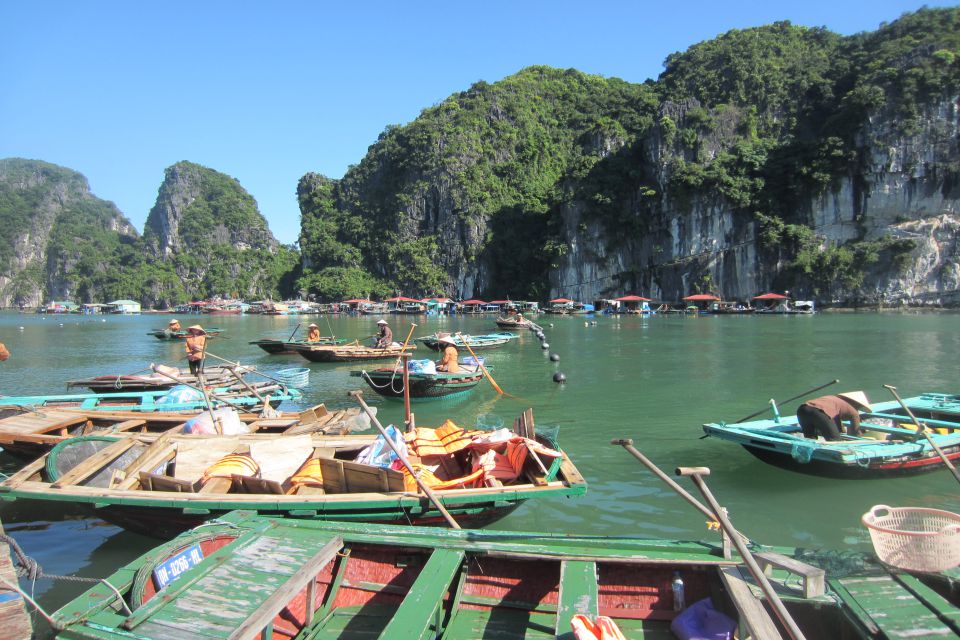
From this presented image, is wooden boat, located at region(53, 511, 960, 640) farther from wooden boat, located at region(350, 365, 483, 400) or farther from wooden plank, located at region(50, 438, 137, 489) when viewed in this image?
wooden boat, located at region(350, 365, 483, 400)

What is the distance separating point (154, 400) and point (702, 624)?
44.8ft

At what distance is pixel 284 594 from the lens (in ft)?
11.7

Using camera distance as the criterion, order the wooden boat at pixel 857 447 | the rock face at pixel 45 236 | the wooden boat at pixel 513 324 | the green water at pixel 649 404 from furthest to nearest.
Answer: the rock face at pixel 45 236, the wooden boat at pixel 513 324, the wooden boat at pixel 857 447, the green water at pixel 649 404

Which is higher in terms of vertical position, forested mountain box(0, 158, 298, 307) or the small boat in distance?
forested mountain box(0, 158, 298, 307)

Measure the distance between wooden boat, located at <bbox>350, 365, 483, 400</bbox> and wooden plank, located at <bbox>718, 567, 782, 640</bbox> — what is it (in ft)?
40.6

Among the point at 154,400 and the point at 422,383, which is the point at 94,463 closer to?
the point at 154,400

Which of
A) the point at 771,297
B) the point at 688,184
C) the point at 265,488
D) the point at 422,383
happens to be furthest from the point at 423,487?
the point at 688,184

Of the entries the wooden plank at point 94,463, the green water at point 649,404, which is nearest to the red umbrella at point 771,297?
the green water at point 649,404

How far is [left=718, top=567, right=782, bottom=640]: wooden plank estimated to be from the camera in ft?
10.3

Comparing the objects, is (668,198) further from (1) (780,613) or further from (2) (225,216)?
(2) (225,216)

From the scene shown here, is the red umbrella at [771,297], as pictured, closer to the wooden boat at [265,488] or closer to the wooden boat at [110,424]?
the wooden boat at [110,424]

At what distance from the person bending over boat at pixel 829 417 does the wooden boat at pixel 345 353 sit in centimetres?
1808

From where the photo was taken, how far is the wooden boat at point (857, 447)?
7.89 m

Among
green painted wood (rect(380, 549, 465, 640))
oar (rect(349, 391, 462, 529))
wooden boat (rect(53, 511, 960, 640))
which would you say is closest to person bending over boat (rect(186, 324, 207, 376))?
oar (rect(349, 391, 462, 529))
